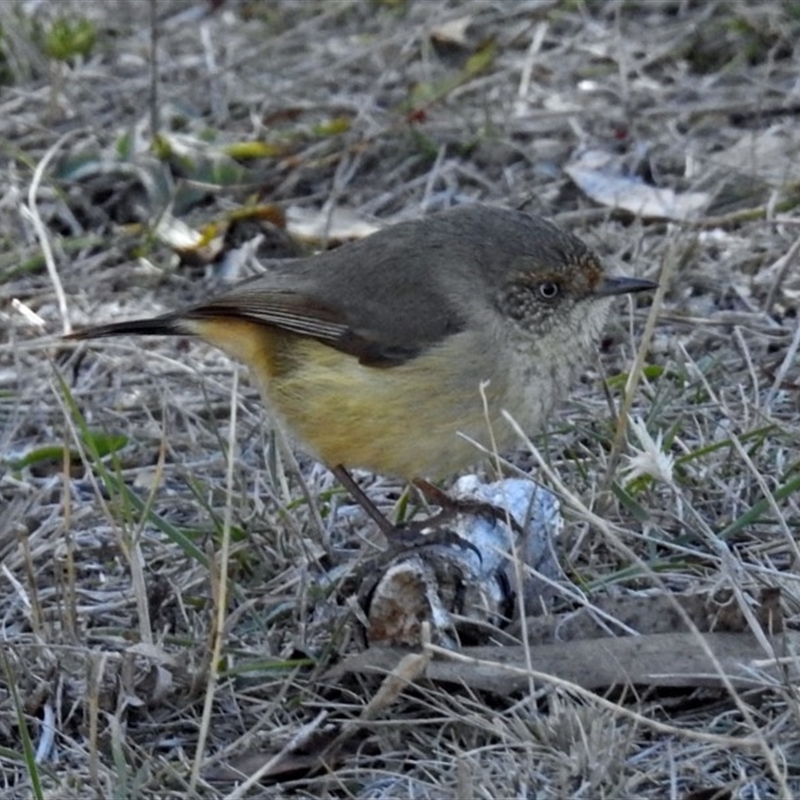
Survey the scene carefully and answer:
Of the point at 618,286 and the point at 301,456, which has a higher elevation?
the point at 618,286

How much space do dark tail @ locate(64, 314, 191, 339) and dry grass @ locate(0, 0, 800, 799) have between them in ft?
0.69

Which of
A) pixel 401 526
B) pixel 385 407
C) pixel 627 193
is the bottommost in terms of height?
pixel 627 193

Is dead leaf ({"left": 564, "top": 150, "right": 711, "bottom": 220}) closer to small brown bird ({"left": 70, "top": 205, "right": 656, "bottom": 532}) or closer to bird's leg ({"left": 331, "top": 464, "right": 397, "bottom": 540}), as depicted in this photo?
small brown bird ({"left": 70, "top": 205, "right": 656, "bottom": 532})

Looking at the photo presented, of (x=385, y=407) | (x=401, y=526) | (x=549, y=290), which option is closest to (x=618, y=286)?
(x=549, y=290)

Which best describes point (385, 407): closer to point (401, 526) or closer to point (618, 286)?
point (401, 526)

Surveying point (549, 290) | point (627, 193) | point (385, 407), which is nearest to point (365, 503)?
point (385, 407)

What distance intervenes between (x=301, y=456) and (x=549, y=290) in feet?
3.75

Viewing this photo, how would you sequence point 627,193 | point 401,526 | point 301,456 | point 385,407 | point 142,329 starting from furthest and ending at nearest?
point 627,193
point 301,456
point 142,329
point 401,526
point 385,407

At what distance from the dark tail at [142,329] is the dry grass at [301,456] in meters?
0.21

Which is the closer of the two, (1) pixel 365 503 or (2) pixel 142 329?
(1) pixel 365 503

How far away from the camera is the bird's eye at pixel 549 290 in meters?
4.83

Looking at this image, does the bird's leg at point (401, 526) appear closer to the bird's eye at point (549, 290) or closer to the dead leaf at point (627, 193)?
the bird's eye at point (549, 290)

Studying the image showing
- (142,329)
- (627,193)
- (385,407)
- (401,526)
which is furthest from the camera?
(627,193)

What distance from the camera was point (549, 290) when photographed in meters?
4.84
